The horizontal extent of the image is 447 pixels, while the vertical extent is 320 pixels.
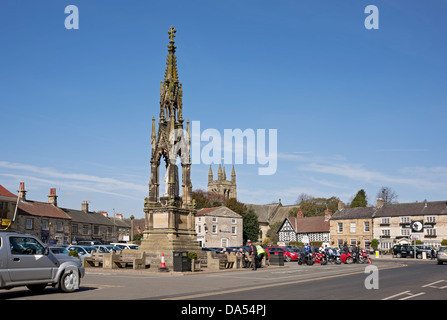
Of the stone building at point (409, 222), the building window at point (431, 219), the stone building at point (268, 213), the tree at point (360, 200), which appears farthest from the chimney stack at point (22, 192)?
the stone building at point (268, 213)

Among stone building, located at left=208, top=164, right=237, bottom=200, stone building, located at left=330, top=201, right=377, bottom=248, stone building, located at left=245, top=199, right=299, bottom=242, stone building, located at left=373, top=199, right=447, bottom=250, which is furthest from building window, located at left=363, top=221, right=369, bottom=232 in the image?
stone building, located at left=208, top=164, right=237, bottom=200

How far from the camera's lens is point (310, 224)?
3617 inches

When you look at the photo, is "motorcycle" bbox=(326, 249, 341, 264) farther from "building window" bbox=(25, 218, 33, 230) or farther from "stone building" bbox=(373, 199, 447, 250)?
"building window" bbox=(25, 218, 33, 230)

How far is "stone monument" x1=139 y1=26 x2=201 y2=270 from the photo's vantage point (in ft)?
91.3

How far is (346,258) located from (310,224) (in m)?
55.2

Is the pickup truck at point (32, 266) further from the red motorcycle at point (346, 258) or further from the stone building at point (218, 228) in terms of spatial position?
the stone building at point (218, 228)

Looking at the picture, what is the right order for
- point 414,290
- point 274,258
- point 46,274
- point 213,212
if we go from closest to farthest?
point 46,274 → point 414,290 → point 274,258 → point 213,212

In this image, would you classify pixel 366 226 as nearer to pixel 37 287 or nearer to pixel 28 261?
pixel 37 287

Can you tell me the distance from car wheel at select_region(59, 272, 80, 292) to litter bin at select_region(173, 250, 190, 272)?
32.7 ft
